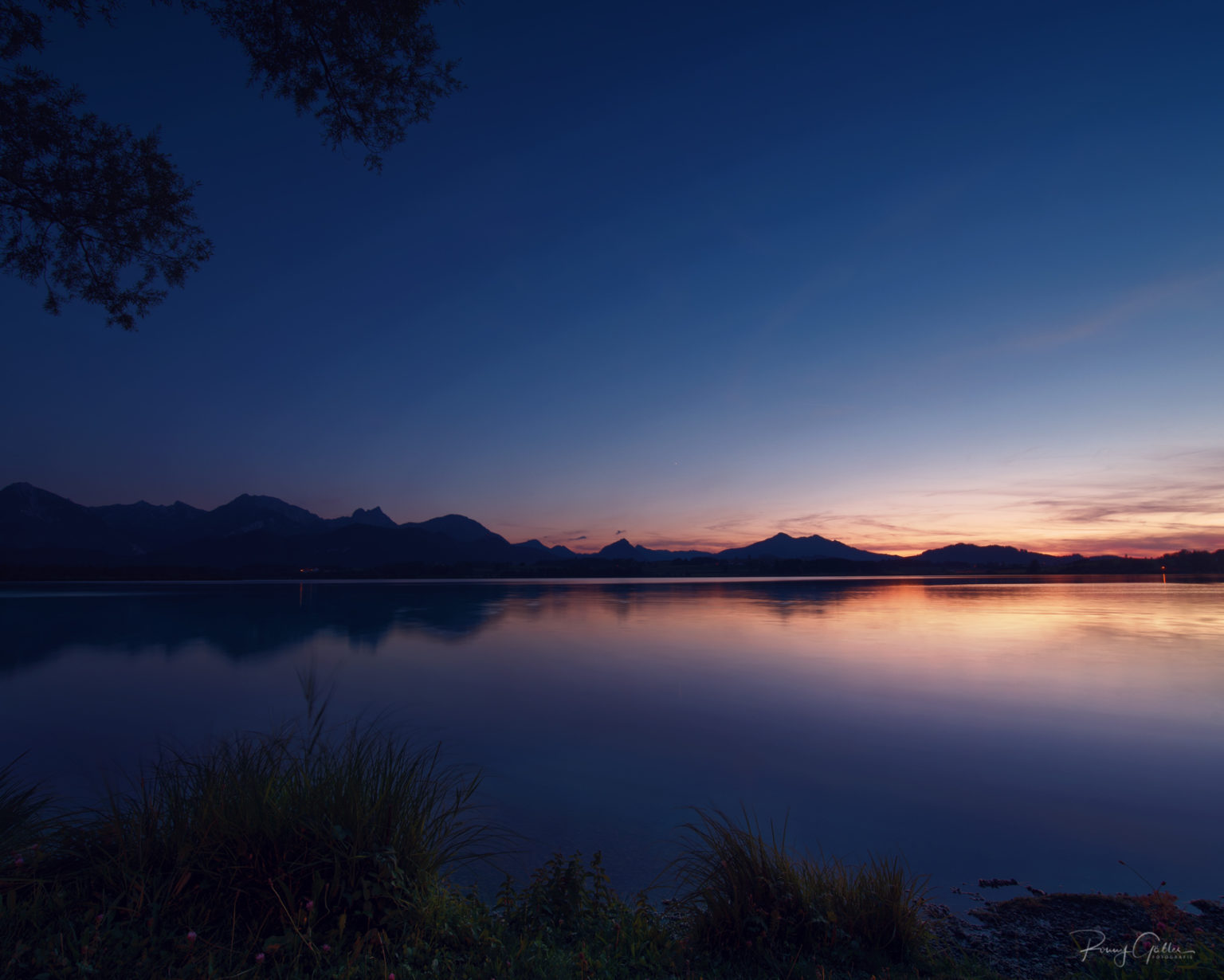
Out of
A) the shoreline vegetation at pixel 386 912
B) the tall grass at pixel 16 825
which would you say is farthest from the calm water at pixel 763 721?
the tall grass at pixel 16 825

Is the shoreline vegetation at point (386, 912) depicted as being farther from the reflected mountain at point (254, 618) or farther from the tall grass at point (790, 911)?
the reflected mountain at point (254, 618)

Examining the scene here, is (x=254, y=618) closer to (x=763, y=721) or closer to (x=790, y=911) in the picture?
(x=763, y=721)

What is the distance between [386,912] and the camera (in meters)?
3.19

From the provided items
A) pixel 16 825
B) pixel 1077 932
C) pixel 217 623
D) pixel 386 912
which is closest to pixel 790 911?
pixel 1077 932

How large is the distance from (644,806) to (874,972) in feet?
11.1

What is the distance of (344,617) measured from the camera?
93.7ft

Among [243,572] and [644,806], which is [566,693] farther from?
[243,572]

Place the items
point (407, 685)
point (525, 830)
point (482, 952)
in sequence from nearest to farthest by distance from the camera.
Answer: point (482, 952) → point (525, 830) → point (407, 685)

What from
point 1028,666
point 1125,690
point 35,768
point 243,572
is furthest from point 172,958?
point 243,572
